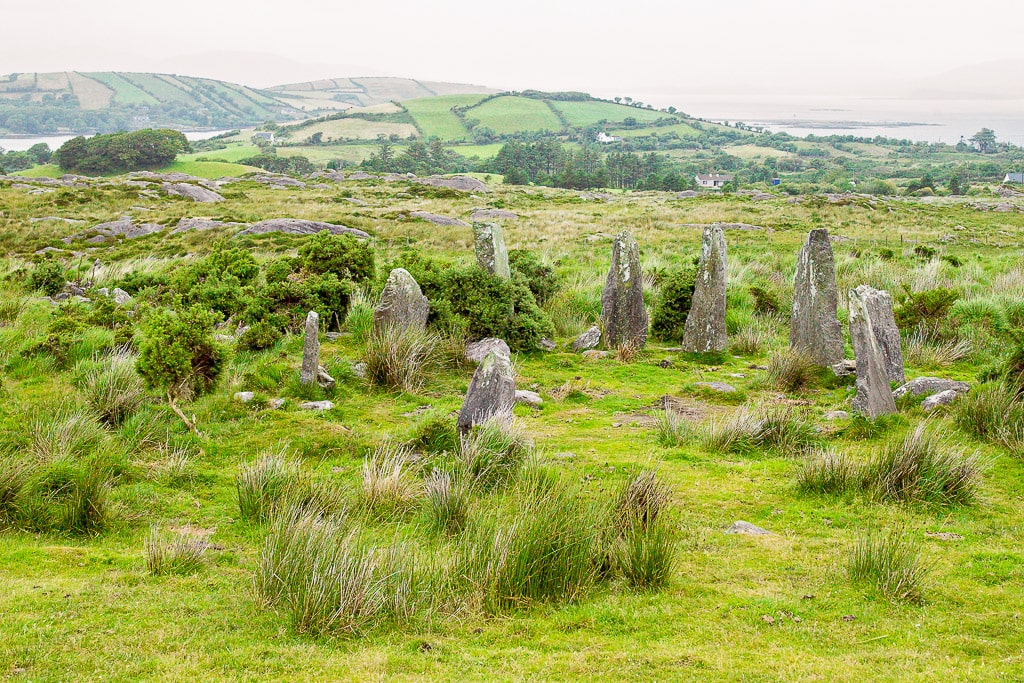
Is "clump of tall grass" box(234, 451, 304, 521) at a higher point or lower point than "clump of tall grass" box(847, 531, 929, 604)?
lower

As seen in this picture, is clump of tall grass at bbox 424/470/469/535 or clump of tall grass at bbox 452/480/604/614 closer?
clump of tall grass at bbox 452/480/604/614

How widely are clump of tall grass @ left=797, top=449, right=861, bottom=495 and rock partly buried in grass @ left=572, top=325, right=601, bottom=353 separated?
738cm

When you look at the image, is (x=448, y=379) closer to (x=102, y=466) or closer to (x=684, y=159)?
(x=102, y=466)

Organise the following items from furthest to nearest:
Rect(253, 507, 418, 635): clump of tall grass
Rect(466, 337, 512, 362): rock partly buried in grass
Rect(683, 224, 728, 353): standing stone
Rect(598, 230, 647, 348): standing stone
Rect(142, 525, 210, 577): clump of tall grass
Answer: Rect(598, 230, 647, 348): standing stone
Rect(683, 224, 728, 353): standing stone
Rect(466, 337, 512, 362): rock partly buried in grass
Rect(142, 525, 210, 577): clump of tall grass
Rect(253, 507, 418, 635): clump of tall grass

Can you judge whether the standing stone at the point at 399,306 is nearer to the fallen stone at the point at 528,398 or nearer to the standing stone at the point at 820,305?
the fallen stone at the point at 528,398

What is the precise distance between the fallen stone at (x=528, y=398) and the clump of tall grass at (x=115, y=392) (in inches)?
216

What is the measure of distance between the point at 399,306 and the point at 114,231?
2936 cm

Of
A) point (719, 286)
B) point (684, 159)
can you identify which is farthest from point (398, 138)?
point (719, 286)

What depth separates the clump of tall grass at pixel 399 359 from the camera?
12555 mm

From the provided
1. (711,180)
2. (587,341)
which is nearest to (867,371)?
(587,341)

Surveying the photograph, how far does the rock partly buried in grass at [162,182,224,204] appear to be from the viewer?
59.8 m

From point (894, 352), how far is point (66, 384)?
1294cm

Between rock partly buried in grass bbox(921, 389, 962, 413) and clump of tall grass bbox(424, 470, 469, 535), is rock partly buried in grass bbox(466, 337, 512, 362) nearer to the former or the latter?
clump of tall grass bbox(424, 470, 469, 535)

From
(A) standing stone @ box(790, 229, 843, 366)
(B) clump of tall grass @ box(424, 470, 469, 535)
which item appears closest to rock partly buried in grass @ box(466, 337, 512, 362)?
(A) standing stone @ box(790, 229, 843, 366)
